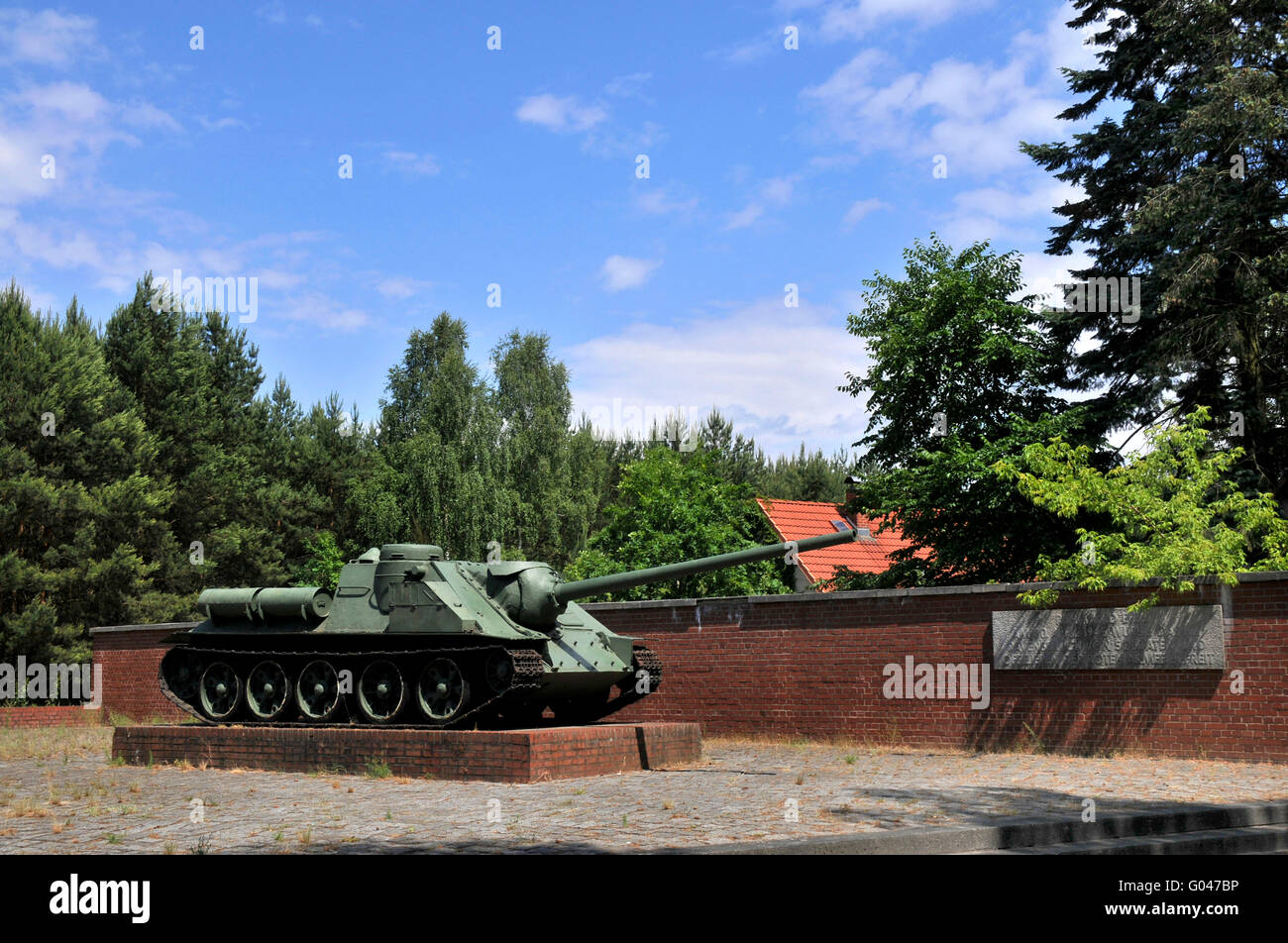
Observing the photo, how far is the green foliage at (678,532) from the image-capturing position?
32.1 m

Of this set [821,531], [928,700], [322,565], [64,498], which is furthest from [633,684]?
[322,565]

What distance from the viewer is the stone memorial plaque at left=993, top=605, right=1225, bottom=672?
14438mm

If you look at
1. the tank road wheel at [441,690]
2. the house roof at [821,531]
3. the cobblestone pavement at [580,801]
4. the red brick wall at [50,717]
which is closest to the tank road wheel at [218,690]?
the cobblestone pavement at [580,801]

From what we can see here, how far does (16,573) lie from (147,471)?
23.5ft

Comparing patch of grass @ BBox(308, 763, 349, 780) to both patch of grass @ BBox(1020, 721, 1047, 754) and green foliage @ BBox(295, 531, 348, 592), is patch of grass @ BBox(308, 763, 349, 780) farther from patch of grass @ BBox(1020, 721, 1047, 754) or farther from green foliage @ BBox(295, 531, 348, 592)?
green foliage @ BBox(295, 531, 348, 592)

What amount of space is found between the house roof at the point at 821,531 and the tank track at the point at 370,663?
18.7 meters

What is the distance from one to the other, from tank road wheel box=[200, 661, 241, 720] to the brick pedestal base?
115cm

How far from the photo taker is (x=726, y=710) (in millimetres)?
18797

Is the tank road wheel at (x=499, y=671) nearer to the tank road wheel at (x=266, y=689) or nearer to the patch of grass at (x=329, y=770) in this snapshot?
the patch of grass at (x=329, y=770)

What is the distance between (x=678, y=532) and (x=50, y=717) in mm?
15790

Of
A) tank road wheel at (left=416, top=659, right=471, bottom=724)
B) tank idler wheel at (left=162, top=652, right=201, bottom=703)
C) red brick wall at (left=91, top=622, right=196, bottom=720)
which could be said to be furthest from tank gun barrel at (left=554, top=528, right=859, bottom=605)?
red brick wall at (left=91, top=622, right=196, bottom=720)

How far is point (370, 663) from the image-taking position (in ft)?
49.0

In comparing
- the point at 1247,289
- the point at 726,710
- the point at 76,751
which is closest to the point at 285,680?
the point at 76,751
